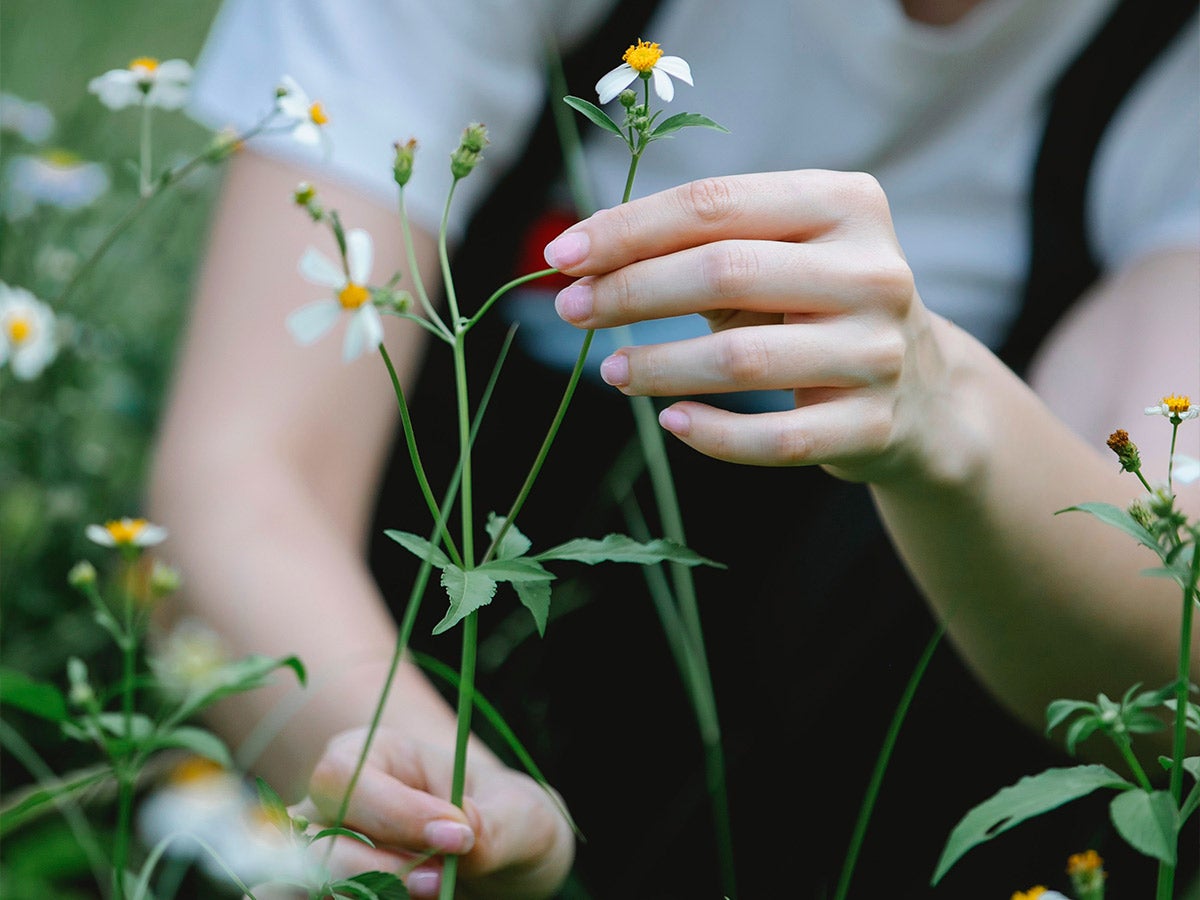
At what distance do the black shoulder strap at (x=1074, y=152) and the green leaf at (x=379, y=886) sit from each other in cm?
64

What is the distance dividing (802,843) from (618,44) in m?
0.58

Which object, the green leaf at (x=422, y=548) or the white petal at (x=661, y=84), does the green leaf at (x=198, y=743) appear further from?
the white petal at (x=661, y=84)

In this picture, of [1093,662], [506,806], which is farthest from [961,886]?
[506,806]

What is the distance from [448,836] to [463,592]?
12 centimetres

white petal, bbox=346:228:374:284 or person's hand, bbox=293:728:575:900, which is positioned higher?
white petal, bbox=346:228:374:284

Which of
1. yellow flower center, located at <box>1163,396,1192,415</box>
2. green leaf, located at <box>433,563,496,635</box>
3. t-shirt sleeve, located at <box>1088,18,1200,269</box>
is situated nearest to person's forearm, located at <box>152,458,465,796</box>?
green leaf, located at <box>433,563,496,635</box>

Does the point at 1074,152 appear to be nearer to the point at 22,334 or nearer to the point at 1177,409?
the point at 1177,409

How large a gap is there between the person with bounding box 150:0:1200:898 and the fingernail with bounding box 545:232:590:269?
287 millimetres

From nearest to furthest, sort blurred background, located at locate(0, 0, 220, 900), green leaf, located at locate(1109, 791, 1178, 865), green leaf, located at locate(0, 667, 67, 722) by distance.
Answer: green leaf, located at locate(1109, 791, 1178, 865) → green leaf, located at locate(0, 667, 67, 722) → blurred background, located at locate(0, 0, 220, 900)

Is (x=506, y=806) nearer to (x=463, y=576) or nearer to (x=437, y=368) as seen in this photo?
(x=463, y=576)

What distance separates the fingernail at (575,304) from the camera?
377mm

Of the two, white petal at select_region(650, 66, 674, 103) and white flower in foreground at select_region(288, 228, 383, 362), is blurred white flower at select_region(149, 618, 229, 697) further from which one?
white petal at select_region(650, 66, 674, 103)

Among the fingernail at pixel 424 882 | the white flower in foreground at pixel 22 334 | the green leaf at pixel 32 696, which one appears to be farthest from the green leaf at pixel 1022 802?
the white flower in foreground at pixel 22 334

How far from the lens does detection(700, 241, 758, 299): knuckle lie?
36 centimetres
